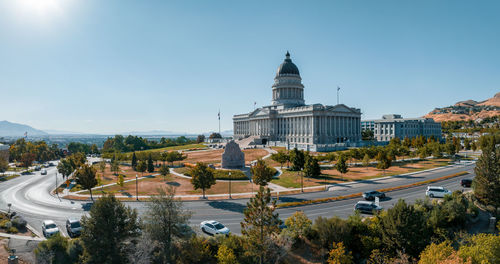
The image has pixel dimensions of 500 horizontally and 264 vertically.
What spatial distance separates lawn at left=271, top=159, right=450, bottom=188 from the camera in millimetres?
59500

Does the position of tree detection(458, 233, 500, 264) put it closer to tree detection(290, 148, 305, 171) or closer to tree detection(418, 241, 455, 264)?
tree detection(418, 241, 455, 264)

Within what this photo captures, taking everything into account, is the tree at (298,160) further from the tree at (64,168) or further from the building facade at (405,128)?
the building facade at (405,128)

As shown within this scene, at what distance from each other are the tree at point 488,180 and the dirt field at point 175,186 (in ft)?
111

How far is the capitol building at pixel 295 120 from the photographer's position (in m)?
128

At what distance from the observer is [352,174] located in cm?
6650

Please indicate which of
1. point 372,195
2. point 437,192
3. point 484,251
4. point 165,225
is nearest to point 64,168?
point 165,225

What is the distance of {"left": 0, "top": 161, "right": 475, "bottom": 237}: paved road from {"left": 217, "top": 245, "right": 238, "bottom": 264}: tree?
6782 mm

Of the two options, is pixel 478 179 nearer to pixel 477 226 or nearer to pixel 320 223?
pixel 477 226

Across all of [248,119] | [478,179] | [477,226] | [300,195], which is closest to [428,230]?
[477,226]

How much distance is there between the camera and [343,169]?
61.5m

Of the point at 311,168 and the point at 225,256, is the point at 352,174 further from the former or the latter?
the point at 225,256

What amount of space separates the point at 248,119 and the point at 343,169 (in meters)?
112

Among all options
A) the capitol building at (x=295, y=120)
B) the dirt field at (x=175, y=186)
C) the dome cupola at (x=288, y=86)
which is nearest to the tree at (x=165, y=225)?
the dirt field at (x=175, y=186)

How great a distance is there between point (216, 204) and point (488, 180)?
37657mm
